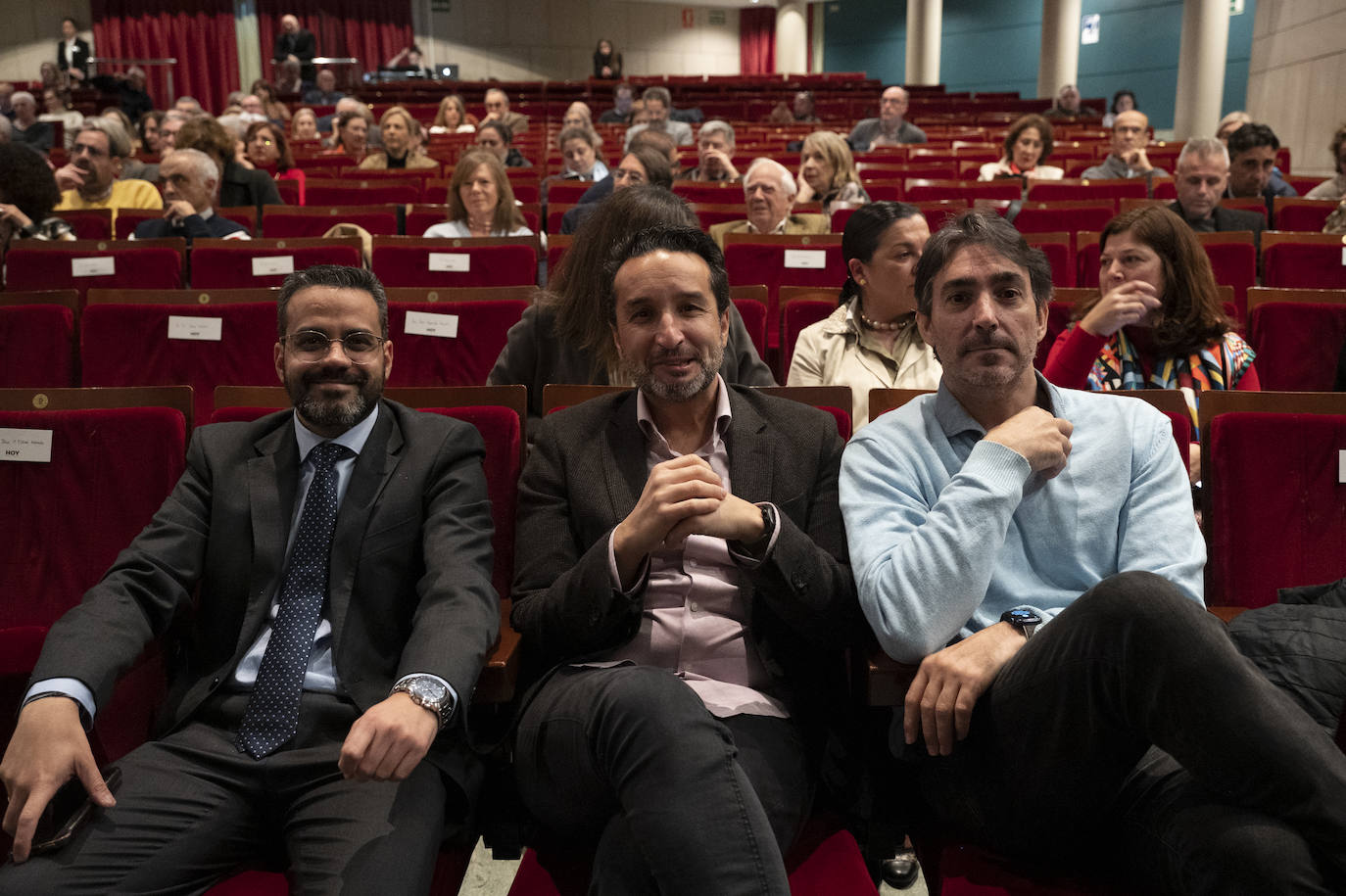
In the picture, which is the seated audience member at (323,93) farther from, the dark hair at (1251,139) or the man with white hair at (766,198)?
the dark hair at (1251,139)

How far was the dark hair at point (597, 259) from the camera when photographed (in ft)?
6.49

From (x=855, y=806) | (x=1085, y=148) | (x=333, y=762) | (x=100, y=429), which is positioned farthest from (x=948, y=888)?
(x=1085, y=148)

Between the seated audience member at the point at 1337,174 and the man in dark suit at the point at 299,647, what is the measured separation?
4.21 meters

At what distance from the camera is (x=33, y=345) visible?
249 cm

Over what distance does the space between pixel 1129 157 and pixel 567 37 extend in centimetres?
1383

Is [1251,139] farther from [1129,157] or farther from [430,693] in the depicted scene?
[430,693]

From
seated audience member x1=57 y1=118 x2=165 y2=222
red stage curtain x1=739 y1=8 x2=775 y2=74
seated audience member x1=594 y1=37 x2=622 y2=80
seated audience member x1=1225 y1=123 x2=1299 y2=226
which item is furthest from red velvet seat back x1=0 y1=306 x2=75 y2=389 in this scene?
red stage curtain x1=739 y1=8 x2=775 y2=74

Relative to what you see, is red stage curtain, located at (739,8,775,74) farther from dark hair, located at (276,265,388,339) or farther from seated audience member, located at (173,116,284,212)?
dark hair, located at (276,265,388,339)

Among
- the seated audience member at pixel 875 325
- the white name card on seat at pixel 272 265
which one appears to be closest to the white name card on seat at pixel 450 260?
the white name card on seat at pixel 272 265

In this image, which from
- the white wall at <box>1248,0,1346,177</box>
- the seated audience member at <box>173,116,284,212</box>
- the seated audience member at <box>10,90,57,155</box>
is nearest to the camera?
the seated audience member at <box>173,116,284,212</box>

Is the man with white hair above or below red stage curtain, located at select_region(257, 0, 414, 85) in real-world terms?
below

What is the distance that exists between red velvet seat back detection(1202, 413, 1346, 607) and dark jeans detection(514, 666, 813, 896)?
2.68 feet

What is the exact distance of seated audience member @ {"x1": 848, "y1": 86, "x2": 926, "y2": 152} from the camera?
8070mm

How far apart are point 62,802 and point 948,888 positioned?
3.28ft
